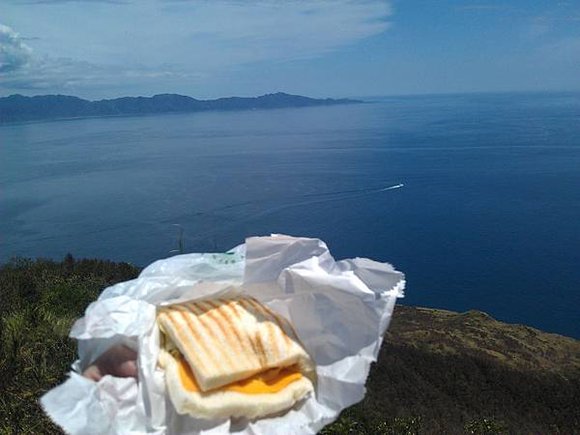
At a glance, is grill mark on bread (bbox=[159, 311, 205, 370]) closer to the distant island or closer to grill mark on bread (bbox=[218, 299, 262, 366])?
grill mark on bread (bbox=[218, 299, 262, 366])

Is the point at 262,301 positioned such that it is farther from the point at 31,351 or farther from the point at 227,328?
the point at 31,351

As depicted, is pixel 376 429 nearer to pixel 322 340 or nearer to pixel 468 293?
pixel 322 340

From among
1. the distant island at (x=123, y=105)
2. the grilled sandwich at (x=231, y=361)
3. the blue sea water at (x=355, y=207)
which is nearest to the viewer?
the grilled sandwich at (x=231, y=361)

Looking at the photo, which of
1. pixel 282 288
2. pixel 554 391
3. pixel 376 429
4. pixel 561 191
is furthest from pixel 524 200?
pixel 282 288

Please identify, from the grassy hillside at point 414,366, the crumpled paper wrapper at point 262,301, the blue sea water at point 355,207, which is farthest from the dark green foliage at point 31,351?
the blue sea water at point 355,207

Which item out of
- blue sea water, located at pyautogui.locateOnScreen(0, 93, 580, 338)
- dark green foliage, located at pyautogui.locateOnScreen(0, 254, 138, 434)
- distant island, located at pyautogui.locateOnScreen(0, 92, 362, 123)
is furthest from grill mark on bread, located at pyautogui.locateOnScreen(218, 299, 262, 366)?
distant island, located at pyautogui.locateOnScreen(0, 92, 362, 123)

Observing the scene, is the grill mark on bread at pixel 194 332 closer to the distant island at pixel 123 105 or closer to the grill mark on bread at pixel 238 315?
the grill mark on bread at pixel 238 315
